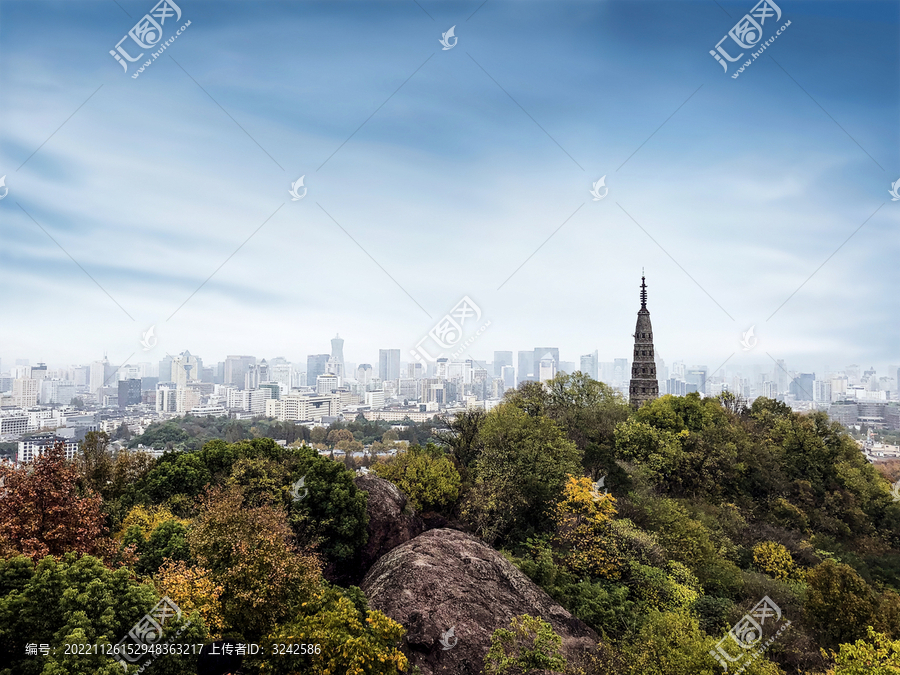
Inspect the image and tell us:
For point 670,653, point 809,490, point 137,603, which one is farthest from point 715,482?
point 137,603

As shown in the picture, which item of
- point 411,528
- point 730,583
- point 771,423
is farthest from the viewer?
point 771,423

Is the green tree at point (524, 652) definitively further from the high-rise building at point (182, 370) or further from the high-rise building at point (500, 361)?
the high-rise building at point (182, 370)

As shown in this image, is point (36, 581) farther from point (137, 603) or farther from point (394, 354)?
point (394, 354)

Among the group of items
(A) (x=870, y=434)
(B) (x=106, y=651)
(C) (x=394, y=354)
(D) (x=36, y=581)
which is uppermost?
(C) (x=394, y=354)

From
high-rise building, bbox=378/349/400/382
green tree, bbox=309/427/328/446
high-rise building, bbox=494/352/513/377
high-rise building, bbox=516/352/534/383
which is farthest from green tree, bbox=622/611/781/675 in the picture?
high-rise building, bbox=378/349/400/382

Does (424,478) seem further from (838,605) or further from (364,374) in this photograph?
(364,374)

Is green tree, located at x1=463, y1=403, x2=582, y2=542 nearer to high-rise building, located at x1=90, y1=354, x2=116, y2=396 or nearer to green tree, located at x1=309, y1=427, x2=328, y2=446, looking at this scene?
green tree, located at x1=309, y1=427, x2=328, y2=446

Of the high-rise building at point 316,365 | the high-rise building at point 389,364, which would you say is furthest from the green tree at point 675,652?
the high-rise building at point 316,365
